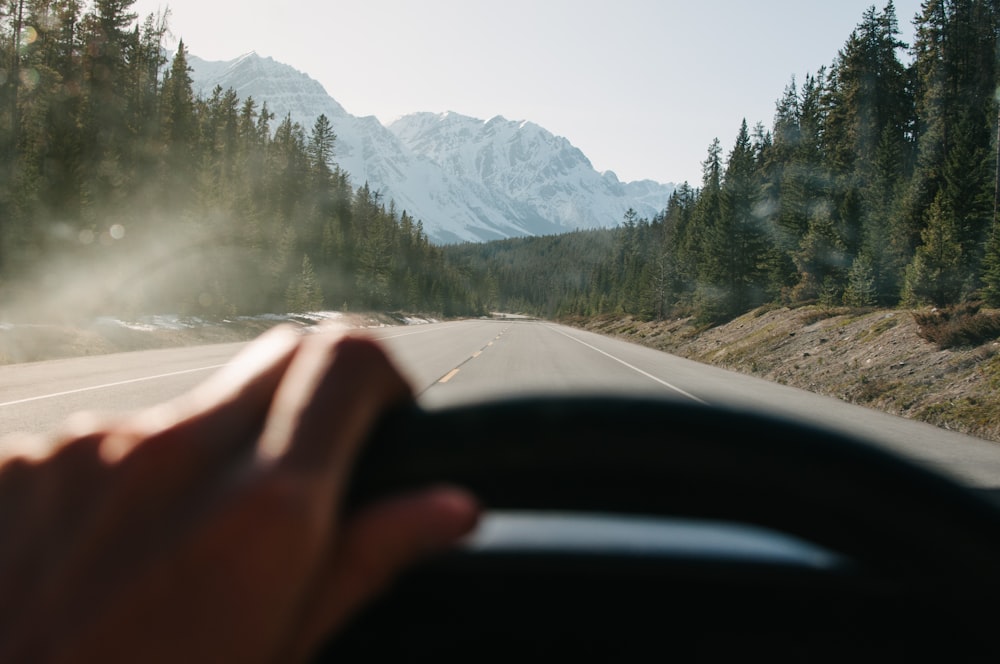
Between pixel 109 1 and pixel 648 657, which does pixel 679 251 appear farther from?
→ pixel 648 657

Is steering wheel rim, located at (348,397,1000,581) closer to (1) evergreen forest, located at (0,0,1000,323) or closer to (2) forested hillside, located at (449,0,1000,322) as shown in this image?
(1) evergreen forest, located at (0,0,1000,323)

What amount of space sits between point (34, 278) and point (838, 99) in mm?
61012

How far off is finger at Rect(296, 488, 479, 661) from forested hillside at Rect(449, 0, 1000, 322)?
99.5ft

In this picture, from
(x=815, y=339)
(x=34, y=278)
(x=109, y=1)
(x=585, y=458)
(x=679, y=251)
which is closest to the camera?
(x=585, y=458)

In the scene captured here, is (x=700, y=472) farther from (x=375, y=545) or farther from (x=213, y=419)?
(x=213, y=419)

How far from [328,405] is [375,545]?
0.30ft

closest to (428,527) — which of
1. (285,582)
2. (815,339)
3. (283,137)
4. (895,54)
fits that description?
(285,582)

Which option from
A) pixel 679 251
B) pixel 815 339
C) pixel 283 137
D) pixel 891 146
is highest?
pixel 283 137

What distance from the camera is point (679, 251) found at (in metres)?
70.9

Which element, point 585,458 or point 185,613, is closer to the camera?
point 185,613

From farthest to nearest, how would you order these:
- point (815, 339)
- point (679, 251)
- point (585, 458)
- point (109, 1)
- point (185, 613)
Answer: point (679, 251) < point (109, 1) < point (815, 339) < point (585, 458) < point (185, 613)

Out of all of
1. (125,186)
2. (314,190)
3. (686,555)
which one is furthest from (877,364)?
(314,190)

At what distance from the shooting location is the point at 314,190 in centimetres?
7506

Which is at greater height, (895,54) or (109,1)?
(895,54)
